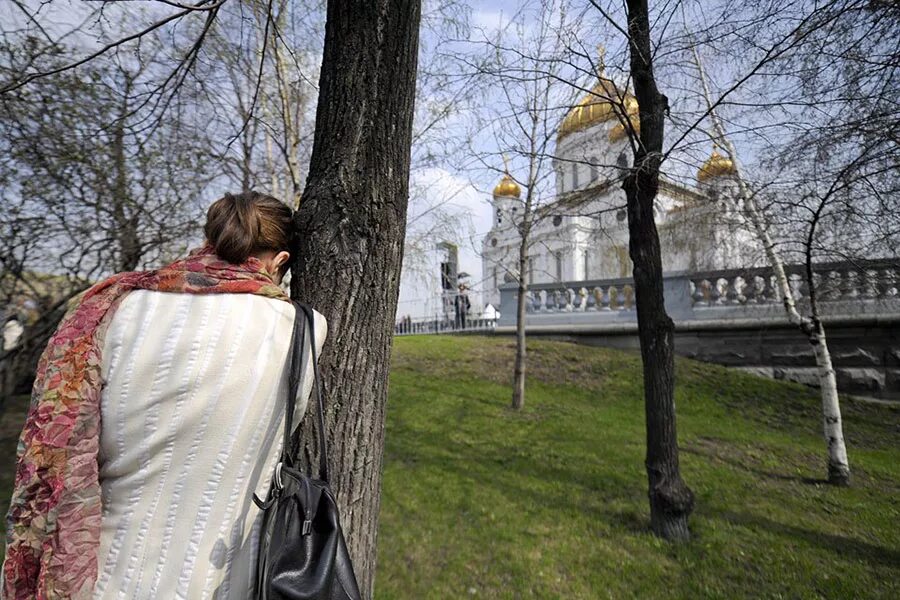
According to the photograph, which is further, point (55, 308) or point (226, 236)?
point (55, 308)

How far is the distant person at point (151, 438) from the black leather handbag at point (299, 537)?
41 mm

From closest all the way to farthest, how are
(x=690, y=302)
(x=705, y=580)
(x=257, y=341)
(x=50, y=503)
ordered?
(x=50, y=503), (x=257, y=341), (x=705, y=580), (x=690, y=302)

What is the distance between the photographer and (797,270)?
791 cm

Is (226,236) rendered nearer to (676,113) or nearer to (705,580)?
(705,580)

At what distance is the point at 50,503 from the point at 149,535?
0.21 m

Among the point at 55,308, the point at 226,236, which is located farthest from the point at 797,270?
the point at 55,308

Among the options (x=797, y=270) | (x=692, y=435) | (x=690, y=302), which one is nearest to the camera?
(x=692, y=435)

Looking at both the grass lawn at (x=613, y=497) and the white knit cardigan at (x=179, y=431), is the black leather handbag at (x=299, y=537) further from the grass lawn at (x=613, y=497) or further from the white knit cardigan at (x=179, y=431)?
the grass lawn at (x=613, y=497)

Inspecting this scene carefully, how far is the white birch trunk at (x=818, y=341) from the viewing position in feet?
18.2

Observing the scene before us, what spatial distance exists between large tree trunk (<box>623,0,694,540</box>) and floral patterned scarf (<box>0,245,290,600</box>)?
4.09 meters

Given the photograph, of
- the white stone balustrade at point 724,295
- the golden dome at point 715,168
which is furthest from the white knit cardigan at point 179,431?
the white stone balustrade at point 724,295

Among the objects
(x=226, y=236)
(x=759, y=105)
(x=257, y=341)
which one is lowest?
(x=257, y=341)

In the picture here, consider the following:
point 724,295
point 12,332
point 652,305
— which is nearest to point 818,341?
point 652,305

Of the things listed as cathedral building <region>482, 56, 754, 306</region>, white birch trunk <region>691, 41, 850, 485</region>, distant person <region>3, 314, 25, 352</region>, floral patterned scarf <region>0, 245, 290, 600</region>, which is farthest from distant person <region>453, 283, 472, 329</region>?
floral patterned scarf <region>0, 245, 290, 600</region>
